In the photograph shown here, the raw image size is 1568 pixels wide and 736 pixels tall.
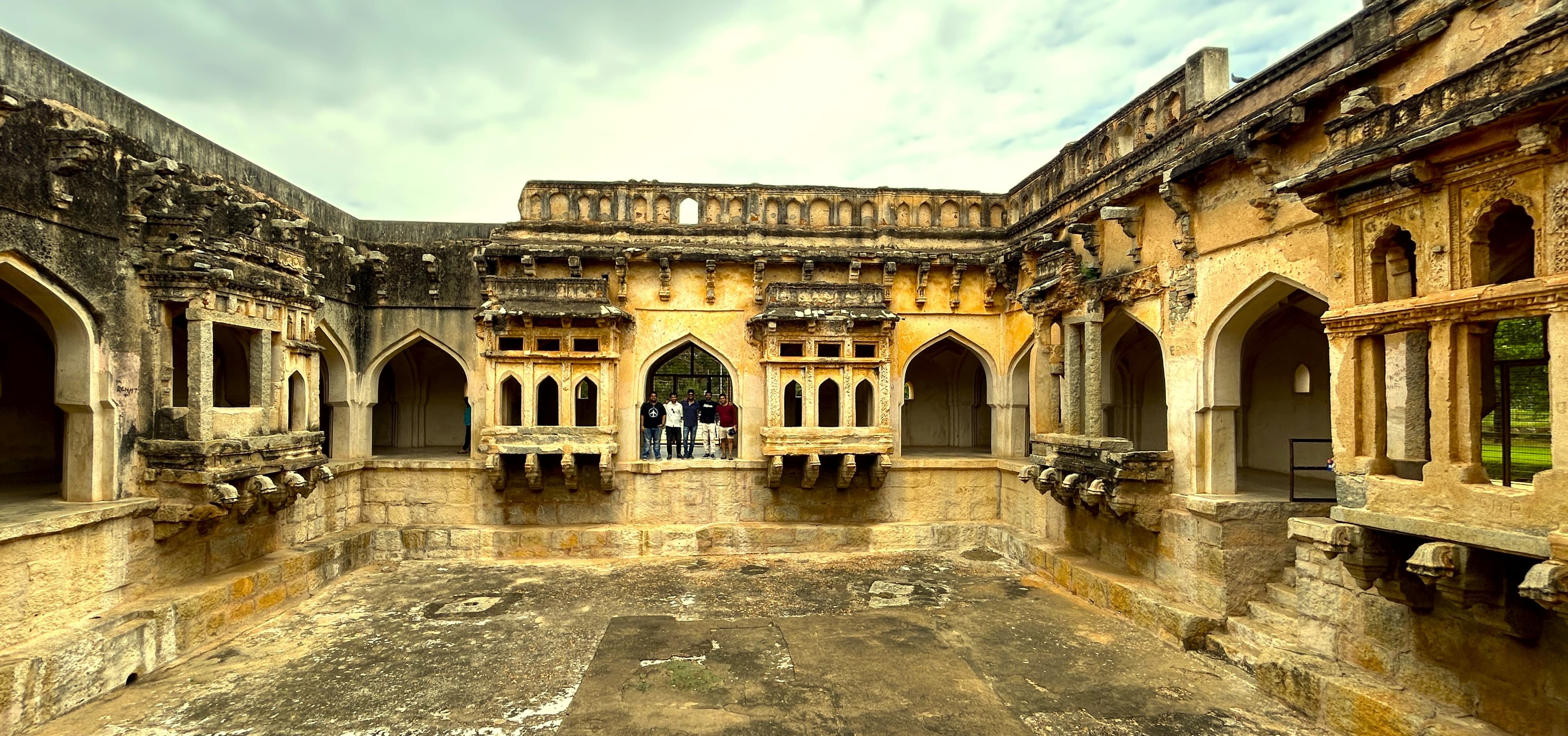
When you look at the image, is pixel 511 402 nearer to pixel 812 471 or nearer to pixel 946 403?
pixel 812 471

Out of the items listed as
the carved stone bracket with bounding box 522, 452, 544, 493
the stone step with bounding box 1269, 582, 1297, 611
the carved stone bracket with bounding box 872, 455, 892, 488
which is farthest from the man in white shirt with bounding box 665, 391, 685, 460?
the stone step with bounding box 1269, 582, 1297, 611

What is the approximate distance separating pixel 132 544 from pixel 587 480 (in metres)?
5.28

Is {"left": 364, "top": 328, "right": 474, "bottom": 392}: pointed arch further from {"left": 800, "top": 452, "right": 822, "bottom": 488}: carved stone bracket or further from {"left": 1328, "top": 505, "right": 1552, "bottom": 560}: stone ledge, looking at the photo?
{"left": 1328, "top": 505, "right": 1552, "bottom": 560}: stone ledge

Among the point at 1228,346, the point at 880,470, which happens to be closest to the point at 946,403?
the point at 880,470

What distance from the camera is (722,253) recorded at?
37.1 feet

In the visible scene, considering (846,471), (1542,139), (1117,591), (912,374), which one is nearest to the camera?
(1542,139)

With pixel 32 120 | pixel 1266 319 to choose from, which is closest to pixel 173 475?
pixel 32 120

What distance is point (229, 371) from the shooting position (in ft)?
35.3

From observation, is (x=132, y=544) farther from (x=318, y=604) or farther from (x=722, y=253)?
(x=722, y=253)

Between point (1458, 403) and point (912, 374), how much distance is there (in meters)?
11.3

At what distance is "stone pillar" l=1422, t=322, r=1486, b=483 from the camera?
4391mm

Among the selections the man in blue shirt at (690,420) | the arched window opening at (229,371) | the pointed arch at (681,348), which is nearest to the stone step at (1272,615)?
the pointed arch at (681,348)

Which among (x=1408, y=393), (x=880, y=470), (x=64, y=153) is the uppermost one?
(x=64, y=153)

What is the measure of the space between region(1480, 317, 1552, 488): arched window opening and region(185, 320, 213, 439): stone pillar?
10.7 metres
